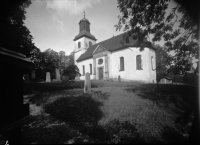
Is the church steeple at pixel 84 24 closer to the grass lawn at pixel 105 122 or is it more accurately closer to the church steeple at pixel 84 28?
the church steeple at pixel 84 28

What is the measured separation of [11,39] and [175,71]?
22.0ft

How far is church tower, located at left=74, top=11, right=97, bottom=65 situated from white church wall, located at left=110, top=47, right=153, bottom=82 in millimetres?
11041

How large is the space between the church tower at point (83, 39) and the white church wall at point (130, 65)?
1104 cm

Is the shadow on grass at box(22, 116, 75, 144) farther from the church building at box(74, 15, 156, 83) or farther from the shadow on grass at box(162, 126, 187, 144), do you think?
the church building at box(74, 15, 156, 83)

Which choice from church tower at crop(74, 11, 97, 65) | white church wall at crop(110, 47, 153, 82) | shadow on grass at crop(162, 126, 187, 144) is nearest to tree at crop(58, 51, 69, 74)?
church tower at crop(74, 11, 97, 65)

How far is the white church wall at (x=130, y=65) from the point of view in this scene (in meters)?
17.0

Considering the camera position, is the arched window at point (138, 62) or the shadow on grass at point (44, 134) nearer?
the shadow on grass at point (44, 134)

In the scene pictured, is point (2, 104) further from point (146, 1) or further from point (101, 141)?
point (146, 1)

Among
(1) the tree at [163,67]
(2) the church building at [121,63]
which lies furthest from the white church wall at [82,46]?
(1) the tree at [163,67]

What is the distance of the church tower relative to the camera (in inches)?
1077

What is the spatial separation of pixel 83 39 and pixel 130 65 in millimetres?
15839

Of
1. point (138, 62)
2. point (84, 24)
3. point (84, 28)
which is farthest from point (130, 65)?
point (84, 24)

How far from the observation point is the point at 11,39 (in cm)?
173

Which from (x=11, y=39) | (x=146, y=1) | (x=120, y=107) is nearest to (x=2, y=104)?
(x=11, y=39)
